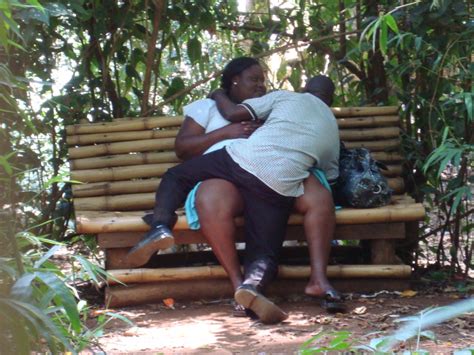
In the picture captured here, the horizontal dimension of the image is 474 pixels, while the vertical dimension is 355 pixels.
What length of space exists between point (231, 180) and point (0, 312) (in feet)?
8.74

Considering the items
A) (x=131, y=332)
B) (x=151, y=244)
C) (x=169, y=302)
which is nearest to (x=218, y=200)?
(x=151, y=244)

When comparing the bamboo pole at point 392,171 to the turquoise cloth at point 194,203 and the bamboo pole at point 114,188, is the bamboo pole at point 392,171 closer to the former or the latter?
the turquoise cloth at point 194,203

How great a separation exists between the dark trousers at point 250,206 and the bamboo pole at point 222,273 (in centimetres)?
24

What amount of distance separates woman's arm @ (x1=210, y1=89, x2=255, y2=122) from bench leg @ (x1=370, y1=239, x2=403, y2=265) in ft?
3.37

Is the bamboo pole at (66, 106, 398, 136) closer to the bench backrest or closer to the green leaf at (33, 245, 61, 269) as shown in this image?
the bench backrest

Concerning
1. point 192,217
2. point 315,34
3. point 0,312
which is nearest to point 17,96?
point 192,217

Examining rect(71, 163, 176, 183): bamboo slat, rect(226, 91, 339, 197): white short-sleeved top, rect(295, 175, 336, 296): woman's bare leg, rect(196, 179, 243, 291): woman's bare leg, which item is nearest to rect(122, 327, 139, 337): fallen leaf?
rect(196, 179, 243, 291): woman's bare leg

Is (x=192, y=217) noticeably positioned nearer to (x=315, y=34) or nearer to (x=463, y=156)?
(x=463, y=156)

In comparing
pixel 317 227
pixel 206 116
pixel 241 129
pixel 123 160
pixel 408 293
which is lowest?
pixel 408 293

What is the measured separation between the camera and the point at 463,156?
16.6 ft

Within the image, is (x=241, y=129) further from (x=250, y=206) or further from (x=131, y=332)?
(x=131, y=332)

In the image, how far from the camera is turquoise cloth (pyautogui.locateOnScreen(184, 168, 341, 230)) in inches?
193

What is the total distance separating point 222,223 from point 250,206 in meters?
0.18

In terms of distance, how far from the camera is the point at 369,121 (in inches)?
232
